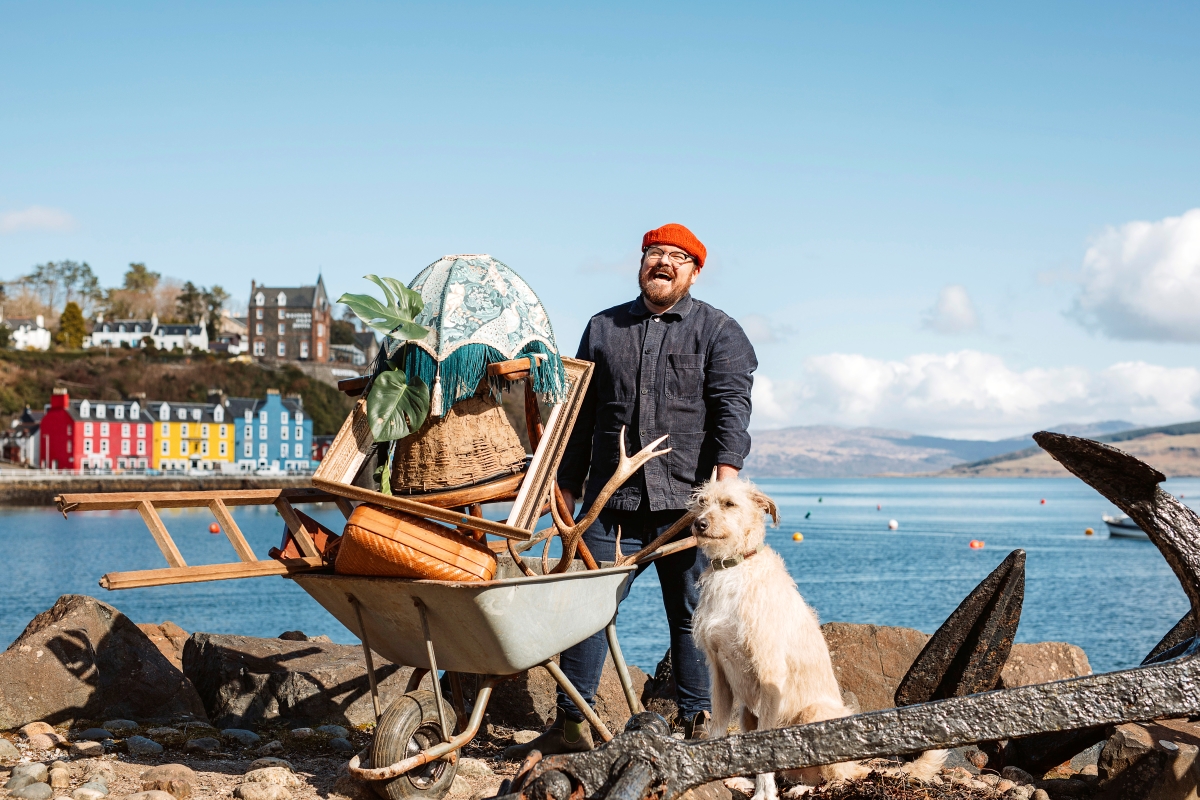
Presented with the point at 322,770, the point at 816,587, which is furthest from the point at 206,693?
the point at 816,587

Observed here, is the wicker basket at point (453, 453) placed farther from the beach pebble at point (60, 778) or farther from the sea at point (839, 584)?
the beach pebble at point (60, 778)

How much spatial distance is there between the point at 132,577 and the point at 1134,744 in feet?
13.0

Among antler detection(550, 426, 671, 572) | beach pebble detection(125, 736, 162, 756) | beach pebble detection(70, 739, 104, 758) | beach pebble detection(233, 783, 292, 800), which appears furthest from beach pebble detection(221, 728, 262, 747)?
antler detection(550, 426, 671, 572)

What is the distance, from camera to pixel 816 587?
29.4 m

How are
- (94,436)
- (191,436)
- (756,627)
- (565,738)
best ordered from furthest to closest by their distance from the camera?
(191,436), (94,436), (565,738), (756,627)

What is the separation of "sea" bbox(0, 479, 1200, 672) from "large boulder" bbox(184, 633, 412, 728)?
3116 millimetres

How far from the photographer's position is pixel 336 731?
5.84m

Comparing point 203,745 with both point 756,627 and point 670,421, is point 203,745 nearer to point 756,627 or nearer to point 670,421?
point 670,421

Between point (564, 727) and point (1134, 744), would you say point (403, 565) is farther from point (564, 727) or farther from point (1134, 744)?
point (1134, 744)

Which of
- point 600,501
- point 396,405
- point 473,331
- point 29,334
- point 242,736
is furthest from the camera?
point 29,334

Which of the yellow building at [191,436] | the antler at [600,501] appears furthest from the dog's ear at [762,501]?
the yellow building at [191,436]

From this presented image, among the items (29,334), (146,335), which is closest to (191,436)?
(146,335)

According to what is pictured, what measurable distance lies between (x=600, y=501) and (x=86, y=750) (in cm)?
277

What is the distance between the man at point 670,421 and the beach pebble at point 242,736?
146cm
